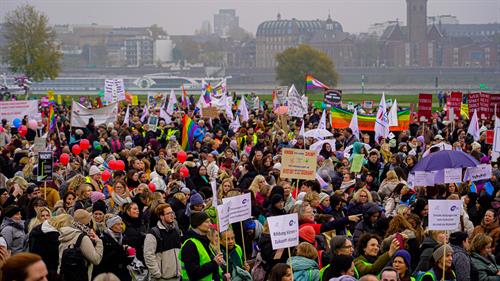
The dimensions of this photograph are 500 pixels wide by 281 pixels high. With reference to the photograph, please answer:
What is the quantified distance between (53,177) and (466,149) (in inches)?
334

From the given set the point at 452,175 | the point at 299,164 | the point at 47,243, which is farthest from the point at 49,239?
the point at 452,175

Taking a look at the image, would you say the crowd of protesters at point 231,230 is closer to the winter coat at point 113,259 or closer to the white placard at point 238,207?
the winter coat at point 113,259

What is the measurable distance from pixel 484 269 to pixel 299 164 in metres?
4.77

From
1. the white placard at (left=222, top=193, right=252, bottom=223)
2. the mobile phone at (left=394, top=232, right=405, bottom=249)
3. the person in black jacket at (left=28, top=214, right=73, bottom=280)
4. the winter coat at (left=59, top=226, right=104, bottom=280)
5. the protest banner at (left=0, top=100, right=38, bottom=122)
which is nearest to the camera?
the winter coat at (left=59, top=226, right=104, bottom=280)

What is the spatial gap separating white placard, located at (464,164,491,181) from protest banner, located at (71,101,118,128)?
510 inches

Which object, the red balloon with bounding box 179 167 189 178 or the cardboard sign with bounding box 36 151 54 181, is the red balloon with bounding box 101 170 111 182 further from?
the cardboard sign with bounding box 36 151 54 181

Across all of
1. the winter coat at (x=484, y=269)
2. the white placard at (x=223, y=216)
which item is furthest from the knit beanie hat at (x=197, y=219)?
the winter coat at (x=484, y=269)

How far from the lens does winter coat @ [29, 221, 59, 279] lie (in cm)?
981

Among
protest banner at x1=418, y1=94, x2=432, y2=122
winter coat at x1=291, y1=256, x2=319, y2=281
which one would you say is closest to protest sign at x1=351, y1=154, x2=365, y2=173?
winter coat at x1=291, y1=256, x2=319, y2=281

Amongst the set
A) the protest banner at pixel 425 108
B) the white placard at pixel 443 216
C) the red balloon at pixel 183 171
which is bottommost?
the red balloon at pixel 183 171

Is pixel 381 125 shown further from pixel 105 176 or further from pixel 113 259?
pixel 113 259

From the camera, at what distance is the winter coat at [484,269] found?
9.55 meters

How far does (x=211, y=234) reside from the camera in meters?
9.71

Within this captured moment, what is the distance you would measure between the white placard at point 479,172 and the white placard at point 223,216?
18.2ft
